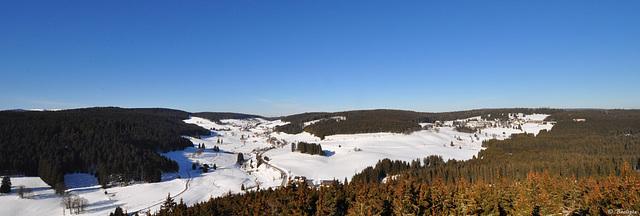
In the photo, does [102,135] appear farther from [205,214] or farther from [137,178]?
[205,214]

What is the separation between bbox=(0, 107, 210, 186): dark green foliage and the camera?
270ft

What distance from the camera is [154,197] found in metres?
67.9

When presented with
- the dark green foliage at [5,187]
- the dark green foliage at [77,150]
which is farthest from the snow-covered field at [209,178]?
the dark green foliage at [77,150]

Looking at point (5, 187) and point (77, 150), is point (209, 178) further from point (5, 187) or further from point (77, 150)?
point (77, 150)

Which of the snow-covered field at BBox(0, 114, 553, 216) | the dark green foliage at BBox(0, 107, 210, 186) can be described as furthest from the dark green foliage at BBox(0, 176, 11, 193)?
the dark green foliage at BBox(0, 107, 210, 186)

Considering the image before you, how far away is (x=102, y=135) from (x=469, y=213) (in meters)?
160

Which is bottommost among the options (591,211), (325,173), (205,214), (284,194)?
(325,173)

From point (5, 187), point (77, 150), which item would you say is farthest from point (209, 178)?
point (77, 150)

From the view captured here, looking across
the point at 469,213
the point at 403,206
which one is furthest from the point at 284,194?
the point at 469,213

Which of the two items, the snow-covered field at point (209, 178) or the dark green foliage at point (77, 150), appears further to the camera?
the dark green foliage at point (77, 150)

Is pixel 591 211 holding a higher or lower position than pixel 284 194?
higher

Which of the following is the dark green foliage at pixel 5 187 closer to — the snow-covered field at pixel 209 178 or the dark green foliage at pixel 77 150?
the snow-covered field at pixel 209 178

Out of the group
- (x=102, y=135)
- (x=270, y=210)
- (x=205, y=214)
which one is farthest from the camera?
(x=102, y=135)

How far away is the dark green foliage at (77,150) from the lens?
270 feet
